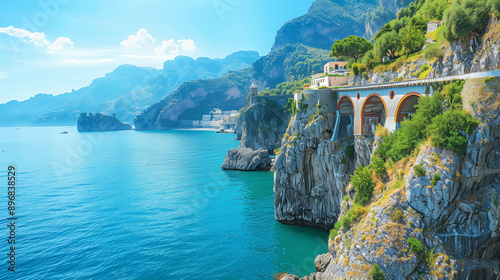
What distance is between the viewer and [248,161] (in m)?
83.2

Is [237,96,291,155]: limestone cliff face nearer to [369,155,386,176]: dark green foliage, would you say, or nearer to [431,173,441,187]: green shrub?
[369,155,386,176]: dark green foliage

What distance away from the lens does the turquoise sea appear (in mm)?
32594

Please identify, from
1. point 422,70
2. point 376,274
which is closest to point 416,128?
point 422,70

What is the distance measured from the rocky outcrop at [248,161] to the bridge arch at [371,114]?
49658 millimetres

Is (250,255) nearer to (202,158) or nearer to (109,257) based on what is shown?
(109,257)

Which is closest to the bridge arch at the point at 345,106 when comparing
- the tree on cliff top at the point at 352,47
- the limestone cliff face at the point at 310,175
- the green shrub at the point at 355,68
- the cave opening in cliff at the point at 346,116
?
the cave opening in cliff at the point at 346,116

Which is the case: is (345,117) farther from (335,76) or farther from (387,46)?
(387,46)

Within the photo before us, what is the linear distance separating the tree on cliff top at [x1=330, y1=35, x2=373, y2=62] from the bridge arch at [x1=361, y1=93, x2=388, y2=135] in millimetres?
25684

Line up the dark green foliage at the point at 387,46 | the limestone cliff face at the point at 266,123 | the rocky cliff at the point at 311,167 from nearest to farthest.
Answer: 1. the rocky cliff at the point at 311,167
2. the dark green foliage at the point at 387,46
3. the limestone cliff face at the point at 266,123

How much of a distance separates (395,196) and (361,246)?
16.8 feet

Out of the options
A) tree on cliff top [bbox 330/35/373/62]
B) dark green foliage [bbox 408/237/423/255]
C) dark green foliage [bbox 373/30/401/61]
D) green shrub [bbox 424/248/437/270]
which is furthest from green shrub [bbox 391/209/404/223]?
tree on cliff top [bbox 330/35/373/62]

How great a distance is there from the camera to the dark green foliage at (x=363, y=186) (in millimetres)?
26328

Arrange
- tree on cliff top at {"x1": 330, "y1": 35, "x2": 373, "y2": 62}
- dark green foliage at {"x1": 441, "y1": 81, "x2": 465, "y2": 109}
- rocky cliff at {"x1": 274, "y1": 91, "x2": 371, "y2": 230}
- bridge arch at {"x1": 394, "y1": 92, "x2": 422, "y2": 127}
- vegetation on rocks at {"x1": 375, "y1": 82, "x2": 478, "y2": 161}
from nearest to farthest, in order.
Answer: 1. vegetation on rocks at {"x1": 375, "y1": 82, "x2": 478, "y2": 161}
2. dark green foliage at {"x1": 441, "y1": 81, "x2": 465, "y2": 109}
3. bridge arch at {"x1": 394, "y1": 92, "x2": 422, "y2": 127}
4. rocky cliff at {"x1": 274, "y1": 91, "x2": 371, "y2": 230}
5. tree on cliff top at {"x1": 330, "y1": 35, "x2": 373, "y2": 62}

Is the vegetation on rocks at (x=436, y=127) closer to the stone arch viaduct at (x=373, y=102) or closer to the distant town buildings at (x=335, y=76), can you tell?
the stone arch viaduct at (x=373, y=102)
